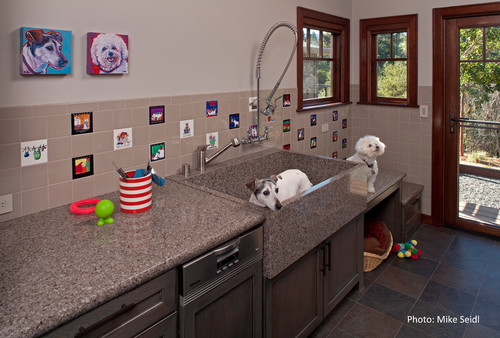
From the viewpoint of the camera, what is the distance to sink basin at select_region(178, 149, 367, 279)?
1.67 metres

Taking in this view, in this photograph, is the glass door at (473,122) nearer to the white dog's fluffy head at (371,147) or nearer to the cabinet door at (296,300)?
the white dog's fluffy head at (371,147)

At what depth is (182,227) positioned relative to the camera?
147 centimetres

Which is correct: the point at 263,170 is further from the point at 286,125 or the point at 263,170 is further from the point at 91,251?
the point at 91,251

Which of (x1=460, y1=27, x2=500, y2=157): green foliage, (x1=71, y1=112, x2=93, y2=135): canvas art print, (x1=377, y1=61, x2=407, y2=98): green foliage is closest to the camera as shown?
(x1=71, y1=112, x2=93, y2=135): canvas art print

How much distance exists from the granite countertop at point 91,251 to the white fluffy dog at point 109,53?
0.63m

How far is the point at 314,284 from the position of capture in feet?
6.72

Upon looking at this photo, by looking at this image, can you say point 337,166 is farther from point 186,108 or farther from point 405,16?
point 405,16

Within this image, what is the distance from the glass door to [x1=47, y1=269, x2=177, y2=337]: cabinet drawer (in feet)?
10.4

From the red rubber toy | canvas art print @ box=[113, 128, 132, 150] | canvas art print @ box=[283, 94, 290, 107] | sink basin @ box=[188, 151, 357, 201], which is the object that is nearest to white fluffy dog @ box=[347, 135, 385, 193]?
sink basin @ box=[188, 151, 357, 201]

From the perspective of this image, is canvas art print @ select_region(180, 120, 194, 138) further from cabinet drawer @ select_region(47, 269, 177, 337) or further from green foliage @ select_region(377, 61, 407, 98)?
green foliage @ select_region(377, 61, 407, 98)

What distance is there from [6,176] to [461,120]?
3.52m

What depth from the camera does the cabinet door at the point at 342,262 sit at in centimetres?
215

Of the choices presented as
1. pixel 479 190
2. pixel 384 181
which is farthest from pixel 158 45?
pixel 479 190

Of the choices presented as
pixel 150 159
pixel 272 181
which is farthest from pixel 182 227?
pixel 150 159
